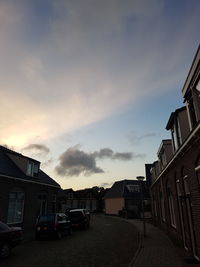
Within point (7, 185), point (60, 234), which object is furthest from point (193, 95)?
point (7, 185)

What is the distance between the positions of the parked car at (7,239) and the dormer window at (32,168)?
1269 cm

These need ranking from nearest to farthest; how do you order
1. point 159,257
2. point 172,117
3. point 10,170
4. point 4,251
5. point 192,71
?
point 192,71 < point 159,257 < point 4,251 < point 172,117 < point 10,170

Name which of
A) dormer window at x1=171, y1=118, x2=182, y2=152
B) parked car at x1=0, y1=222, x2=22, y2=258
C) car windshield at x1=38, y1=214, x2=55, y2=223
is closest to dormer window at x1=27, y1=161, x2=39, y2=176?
car windshield at x1=38, y1=214, x2=55, y2=223

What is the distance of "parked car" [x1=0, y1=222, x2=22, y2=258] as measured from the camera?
32.9 ft

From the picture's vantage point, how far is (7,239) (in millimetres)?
10305

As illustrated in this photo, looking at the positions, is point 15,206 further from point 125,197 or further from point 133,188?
point 133,188

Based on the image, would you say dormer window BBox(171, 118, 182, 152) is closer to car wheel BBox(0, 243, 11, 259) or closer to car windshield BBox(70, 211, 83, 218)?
car wheel BBox(0, 243, 11, 259)

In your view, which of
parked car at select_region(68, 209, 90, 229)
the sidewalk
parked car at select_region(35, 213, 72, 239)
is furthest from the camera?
parked car at select_region(68, 209, 90, 229)

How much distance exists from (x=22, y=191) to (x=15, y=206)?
1.53 metres

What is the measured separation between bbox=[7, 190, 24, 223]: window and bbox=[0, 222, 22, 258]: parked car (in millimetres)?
9438

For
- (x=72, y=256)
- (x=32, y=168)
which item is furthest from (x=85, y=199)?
(x=72, y=256)

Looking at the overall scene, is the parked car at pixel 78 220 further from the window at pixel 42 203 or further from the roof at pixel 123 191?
the roof at pixel 123 191

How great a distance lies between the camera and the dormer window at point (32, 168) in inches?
924

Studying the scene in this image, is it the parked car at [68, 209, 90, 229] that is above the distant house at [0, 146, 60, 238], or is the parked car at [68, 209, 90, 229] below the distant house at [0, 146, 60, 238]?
below
